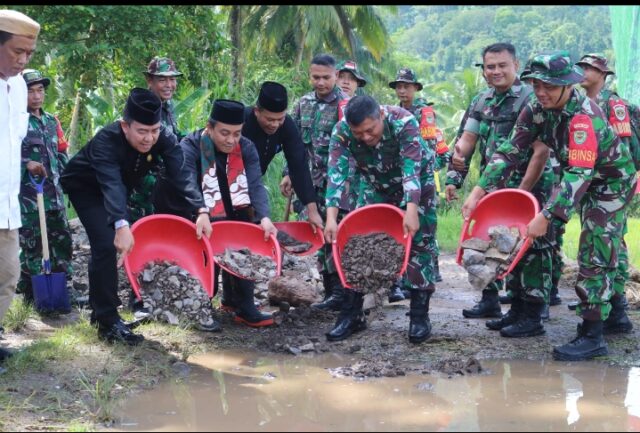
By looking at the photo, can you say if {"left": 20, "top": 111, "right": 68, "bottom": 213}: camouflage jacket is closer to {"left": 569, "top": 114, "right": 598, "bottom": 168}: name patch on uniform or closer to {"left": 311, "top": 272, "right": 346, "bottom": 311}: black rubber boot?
{"left": 311, "top": 272, "right": 346, "bottom": 311}: black rubber boot

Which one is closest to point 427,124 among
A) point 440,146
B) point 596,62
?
point 440,146

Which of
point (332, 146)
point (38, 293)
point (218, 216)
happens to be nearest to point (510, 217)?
point (332, 146)

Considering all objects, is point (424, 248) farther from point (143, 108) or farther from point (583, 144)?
point (143, 108)

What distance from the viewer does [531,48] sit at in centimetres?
6519

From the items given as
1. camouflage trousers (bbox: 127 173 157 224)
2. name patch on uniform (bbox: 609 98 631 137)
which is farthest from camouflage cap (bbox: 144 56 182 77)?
name patch on uniform (bbox: 609 98 631 137)

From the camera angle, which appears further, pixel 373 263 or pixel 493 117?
pixel 493 117

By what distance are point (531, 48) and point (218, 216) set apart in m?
63.5

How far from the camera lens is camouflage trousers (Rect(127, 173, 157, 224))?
641 centimetres

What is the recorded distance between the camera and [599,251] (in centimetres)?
528

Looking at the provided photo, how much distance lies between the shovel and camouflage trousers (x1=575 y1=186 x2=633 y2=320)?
156 inches

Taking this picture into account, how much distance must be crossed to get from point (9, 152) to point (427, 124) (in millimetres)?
4858

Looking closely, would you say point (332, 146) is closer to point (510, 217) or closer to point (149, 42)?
point (510, 217)

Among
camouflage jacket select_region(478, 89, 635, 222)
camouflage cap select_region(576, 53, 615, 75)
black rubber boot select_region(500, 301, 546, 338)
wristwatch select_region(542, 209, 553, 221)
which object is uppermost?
camouflage cap select_region(576, 53, 615, 75)

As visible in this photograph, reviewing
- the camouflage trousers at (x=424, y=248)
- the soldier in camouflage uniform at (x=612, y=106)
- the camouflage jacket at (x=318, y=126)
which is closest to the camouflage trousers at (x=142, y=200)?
the camouflage jacket at (x=318, y=126)
